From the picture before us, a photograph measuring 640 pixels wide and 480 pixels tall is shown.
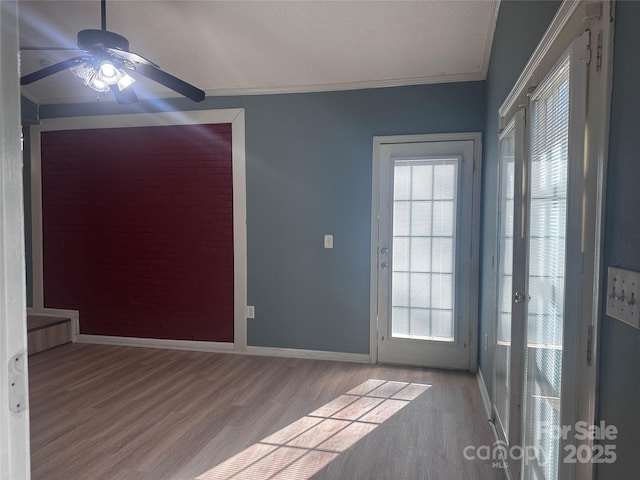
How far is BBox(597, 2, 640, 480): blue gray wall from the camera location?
790 mm

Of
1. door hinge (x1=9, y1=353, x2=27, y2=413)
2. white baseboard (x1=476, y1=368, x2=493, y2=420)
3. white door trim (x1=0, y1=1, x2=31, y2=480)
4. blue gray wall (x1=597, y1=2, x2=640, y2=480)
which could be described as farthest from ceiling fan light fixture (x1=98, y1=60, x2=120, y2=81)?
white baseboard (x1=476, y1=368, x2=493, y2=420)

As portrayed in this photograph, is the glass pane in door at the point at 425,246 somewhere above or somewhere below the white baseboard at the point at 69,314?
above

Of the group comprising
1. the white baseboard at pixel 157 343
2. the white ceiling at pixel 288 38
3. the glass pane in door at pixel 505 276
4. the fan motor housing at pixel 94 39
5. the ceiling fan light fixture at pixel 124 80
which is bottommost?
the white baseboard at pixel 157 343

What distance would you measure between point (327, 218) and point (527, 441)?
7.94ft

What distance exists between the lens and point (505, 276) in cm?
218

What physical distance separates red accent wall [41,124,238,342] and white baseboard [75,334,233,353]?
0.17ft

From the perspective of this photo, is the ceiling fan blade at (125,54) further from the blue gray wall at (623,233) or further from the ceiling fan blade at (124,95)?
the blue gray wall at (623,233)

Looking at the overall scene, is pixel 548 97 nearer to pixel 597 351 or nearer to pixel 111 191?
pixel 597 351

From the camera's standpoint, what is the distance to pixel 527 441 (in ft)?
5.35

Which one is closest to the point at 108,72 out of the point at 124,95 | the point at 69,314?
the point at 124,95

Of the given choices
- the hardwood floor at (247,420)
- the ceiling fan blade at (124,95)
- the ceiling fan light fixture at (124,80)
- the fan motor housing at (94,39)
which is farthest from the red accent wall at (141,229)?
the fan motor housing at (94,39)

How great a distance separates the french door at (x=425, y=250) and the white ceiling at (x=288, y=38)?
0.65 meters

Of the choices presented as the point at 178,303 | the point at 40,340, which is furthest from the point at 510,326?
the point at 40,340

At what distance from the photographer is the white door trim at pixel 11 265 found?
0.56m
